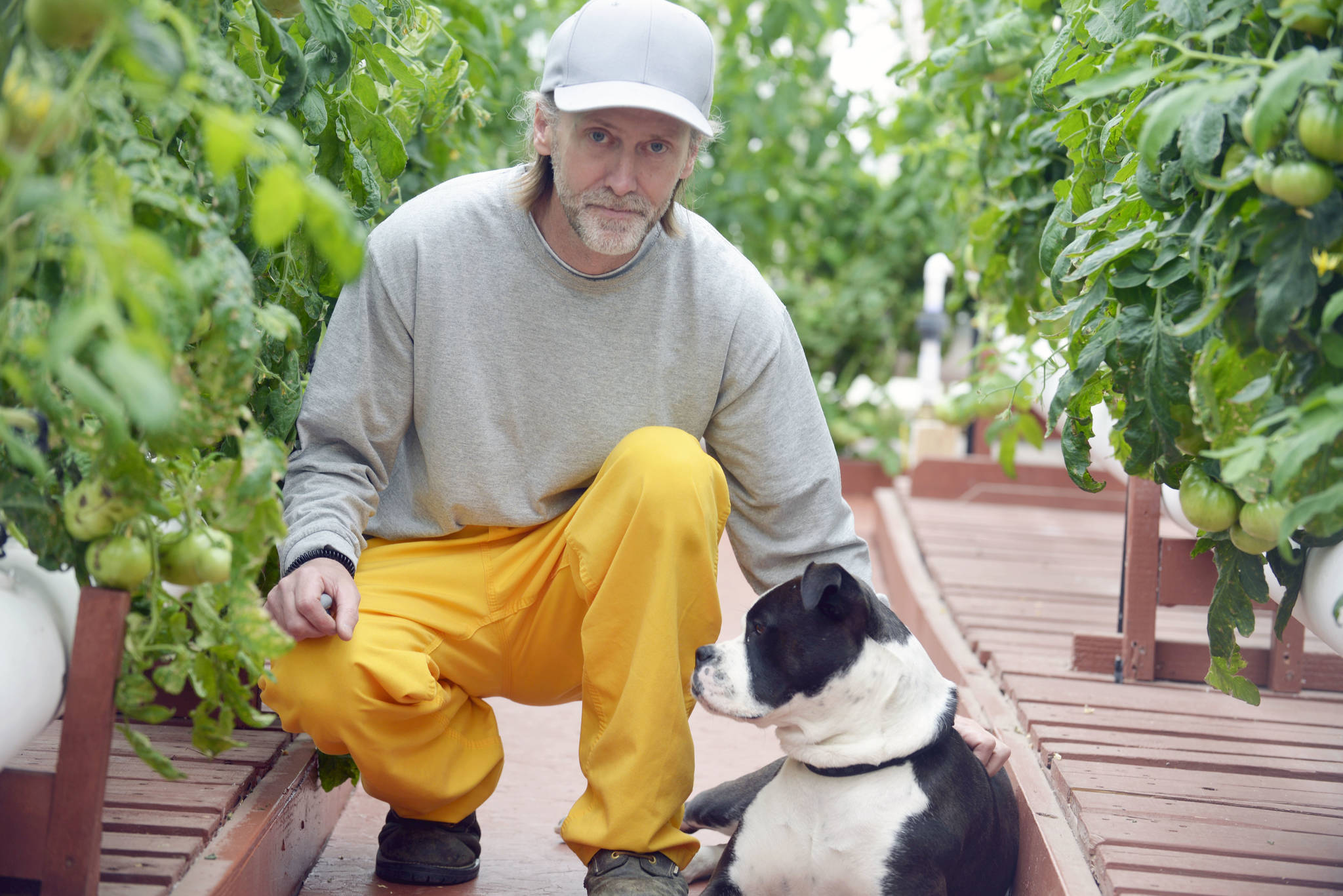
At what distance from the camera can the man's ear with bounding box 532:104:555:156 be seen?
85.5 inches

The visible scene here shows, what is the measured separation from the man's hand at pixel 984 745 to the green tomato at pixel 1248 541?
53 cm

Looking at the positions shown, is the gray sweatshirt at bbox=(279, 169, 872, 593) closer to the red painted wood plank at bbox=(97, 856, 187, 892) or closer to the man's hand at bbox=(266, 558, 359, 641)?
the man's hand at bbox=(266, 558, 359, 641)

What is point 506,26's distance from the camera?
13.2 feet

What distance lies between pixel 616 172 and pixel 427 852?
110 centimetres

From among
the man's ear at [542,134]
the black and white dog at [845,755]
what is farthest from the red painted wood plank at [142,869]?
the man's ear at [542,134]

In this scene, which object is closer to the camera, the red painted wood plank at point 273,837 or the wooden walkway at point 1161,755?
the red painted wood plank at point 273,837

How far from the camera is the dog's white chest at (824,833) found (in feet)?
5.90

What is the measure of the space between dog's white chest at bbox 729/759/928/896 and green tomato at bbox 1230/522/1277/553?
0.54 m

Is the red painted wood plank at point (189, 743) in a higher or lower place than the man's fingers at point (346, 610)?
lower

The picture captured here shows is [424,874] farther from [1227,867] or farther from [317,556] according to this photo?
[1227,867]

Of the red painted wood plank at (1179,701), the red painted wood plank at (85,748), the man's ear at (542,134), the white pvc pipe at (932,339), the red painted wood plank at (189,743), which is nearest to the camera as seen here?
the red painted wood plank at (85,748)

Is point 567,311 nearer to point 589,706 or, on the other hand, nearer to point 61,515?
point 589,706

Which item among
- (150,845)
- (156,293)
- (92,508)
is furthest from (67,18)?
(150,845)

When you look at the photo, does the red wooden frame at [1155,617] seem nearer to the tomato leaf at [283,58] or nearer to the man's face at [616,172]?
the man's face at [616,172]
